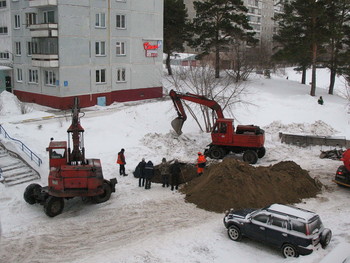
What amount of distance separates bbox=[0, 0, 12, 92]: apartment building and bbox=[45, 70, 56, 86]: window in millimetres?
6383

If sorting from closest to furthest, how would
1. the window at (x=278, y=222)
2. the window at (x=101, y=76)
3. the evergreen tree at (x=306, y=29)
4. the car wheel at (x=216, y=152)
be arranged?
the window at (x=278, y=222) → the car wheel at (x=216, y=152) → the window at (x=101, y=76) → the evergreen tree at (x=306, y=29)

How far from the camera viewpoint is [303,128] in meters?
30.5

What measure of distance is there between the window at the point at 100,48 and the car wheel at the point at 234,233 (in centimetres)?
2821

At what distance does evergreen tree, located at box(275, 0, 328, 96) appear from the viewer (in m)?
40.2

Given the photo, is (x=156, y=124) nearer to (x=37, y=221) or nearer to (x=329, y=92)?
(x=37, y=221)

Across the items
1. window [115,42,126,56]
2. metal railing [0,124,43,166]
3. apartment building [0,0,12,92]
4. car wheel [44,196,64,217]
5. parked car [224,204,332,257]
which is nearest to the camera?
parked car [224,204,332,257]

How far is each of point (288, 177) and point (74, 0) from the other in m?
26.1

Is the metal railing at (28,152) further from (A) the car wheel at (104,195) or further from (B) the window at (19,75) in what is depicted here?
(B) the window at (19,75)

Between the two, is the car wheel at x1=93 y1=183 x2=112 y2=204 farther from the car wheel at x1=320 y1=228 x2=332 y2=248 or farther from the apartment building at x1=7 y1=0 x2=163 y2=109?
the apartment building at x1=7 y1=0 x2=163 y2=109

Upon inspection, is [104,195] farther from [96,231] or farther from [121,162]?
[121,162]

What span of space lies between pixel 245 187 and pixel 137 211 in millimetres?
4648

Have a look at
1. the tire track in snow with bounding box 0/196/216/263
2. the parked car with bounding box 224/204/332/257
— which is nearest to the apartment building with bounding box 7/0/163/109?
the tire track in snow with bounding box 0/196/216/263

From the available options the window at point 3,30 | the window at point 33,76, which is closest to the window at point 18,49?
the window at point 3,30

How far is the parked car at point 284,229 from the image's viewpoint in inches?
494
